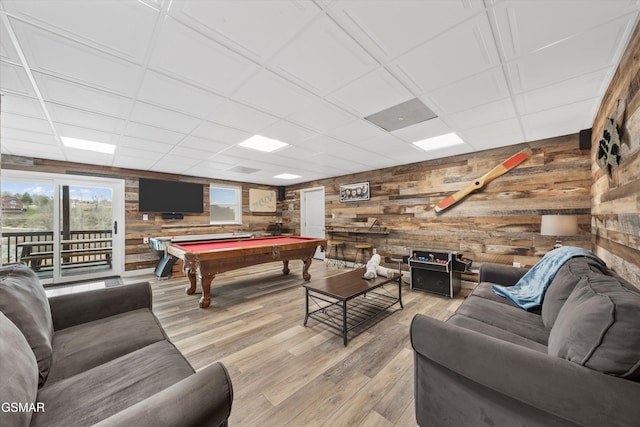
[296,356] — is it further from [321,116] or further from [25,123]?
[25,123]

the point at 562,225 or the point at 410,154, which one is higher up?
the point at 410,154

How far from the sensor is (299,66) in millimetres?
1823

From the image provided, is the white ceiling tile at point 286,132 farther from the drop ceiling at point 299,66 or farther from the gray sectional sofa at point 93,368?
the gray sectional sofa at point 93,368

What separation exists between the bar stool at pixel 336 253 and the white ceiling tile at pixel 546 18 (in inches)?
191

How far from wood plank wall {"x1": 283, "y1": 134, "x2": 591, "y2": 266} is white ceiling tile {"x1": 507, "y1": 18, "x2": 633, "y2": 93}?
1994 millimetres

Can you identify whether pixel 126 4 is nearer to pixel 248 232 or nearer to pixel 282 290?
pixel 282 290

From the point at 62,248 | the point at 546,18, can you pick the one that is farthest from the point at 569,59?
the point at 62,248

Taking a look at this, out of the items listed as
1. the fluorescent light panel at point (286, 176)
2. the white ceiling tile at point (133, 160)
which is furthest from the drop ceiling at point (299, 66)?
the fluorescent light panel at point (286, 176)

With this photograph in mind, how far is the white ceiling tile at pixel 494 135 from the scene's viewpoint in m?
3.00

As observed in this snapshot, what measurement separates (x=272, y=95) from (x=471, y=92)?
183 centimetres

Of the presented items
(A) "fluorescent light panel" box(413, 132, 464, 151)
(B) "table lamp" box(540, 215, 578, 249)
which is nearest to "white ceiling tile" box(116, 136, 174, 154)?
(A) "fluorescent light panel" box(413, 132, 464, 151)

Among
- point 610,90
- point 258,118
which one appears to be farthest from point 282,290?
point 610,90

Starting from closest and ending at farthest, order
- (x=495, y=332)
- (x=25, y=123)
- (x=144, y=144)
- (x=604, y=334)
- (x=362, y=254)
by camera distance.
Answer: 1. (x=604, y=334)
2. (x=495, y=332)
3. (x=25, y=123)
4. (x=144, y=144)
5. (x=362, y=254)

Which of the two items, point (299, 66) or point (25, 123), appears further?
point (25, 123)
